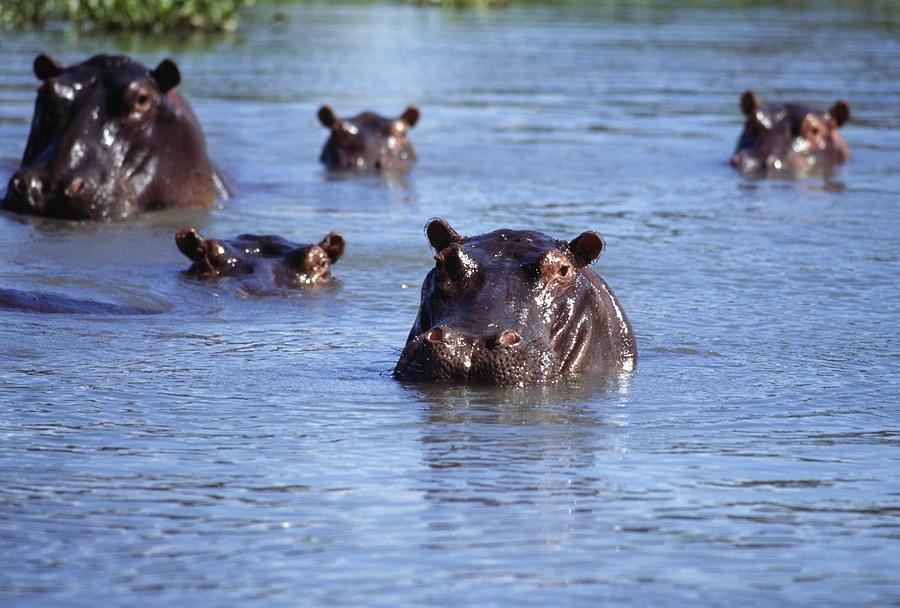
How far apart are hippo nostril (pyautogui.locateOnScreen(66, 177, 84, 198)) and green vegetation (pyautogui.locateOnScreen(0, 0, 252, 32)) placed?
19.4m

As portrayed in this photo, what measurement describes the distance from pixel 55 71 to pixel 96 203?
0.84 metres

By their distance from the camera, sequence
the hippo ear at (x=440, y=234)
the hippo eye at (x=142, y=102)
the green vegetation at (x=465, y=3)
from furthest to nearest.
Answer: the green vegetation at (x=465, y=3) → the hippo eye at (x=142, y=102) → the hippo ear at (x=440, y=234)

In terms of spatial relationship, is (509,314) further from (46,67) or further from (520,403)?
(46,67)

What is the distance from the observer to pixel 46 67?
1121 cm

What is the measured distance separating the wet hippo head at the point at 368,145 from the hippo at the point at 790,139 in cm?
279

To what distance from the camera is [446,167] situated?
15.8m

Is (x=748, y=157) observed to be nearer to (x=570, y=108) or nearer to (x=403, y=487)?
(x=570, y=108)

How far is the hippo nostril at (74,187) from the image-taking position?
11.1 meters

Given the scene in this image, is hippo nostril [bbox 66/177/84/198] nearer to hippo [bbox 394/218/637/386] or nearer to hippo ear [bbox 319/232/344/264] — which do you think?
hippo ear [bbox 319/232/344/264]

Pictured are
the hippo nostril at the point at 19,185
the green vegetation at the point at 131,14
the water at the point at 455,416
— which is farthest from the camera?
the green vegetation at the point at 131,14

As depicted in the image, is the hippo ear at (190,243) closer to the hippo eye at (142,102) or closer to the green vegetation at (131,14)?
the hippo eye at (142,102)

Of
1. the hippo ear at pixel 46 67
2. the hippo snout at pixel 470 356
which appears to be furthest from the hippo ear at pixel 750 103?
the hippo snout at pixel 470 356

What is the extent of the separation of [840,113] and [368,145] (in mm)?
4058

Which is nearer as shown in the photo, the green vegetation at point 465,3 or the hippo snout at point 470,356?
the hippo snout at point 470,356
